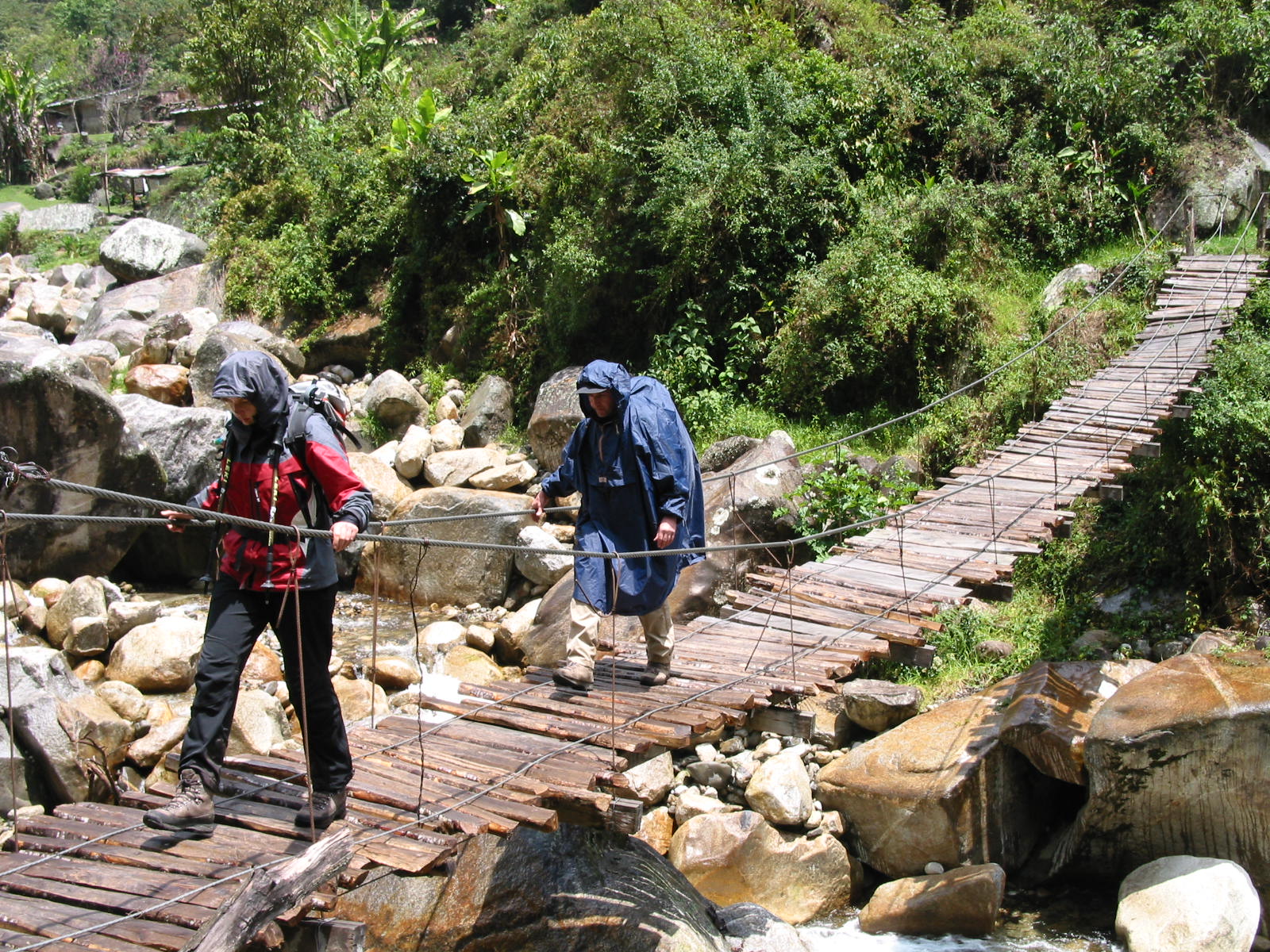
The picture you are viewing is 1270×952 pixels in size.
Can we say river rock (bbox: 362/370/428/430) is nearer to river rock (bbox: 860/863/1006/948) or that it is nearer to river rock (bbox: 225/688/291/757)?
river rock (bbox: 225/688/291/757)

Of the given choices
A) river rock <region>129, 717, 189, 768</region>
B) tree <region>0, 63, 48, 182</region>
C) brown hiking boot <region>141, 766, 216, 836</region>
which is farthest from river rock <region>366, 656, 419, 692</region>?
tree <region>0, 63, 48, 182</region>

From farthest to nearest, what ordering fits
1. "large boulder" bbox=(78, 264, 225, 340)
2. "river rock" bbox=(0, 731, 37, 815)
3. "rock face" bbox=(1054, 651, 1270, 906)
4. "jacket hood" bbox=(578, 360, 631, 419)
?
1. "large boulder" bbox=(78, 264, 225, 340)
2. "river rock" bbox=(0, 731, 37, 815)
3. "rock face" bbox=(1054, 651, 1270, 906)
4. "jacket hood" bbox=(578, 360, 631, 419)

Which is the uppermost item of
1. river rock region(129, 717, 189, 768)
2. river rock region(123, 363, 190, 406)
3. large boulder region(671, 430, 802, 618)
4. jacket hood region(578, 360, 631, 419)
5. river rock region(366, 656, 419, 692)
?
jacket hood region(578, 360, 631, 419)

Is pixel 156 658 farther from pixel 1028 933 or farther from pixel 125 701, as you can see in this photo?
pixel 1028 933

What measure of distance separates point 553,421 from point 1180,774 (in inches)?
293

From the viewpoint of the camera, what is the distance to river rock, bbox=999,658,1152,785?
17.9 feet

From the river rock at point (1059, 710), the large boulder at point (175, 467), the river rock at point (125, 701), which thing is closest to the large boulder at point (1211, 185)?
the river rock at point (1059, 710)

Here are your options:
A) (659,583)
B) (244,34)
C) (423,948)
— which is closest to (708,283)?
(659,583)

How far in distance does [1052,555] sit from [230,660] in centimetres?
660

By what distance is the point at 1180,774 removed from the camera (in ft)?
16.9

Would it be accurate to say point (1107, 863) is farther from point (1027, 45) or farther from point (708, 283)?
point (1027, 45)

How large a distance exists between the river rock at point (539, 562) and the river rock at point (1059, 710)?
4495 mm

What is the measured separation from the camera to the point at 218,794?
3.41 meters

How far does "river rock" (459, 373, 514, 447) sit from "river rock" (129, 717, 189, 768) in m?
6.48
